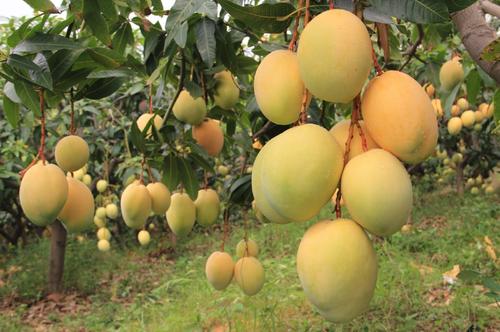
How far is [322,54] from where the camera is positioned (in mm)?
517

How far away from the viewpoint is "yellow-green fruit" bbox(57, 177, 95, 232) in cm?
98

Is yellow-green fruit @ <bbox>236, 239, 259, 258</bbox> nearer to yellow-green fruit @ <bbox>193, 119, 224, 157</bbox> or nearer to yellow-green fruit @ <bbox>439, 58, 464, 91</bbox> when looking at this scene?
yellow-green fruit @ <bbox>193, 119, 224, 157</bbox>

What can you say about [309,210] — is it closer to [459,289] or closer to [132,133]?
[132,133]

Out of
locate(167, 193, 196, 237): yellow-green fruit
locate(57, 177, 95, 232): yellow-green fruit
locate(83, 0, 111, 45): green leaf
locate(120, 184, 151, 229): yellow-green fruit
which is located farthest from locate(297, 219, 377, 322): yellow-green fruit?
locate(167, 193, 196, 237): yellow-green fruit

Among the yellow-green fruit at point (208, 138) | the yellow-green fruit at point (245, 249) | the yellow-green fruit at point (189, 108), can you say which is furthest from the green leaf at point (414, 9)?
the yellow-green fruit at point (245, 249)

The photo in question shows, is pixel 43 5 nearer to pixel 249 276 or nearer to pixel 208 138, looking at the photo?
pixel 208 138

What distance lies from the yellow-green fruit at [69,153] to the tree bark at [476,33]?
791mm

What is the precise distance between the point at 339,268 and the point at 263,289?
118 inches

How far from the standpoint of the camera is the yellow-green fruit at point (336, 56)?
20.1 inches

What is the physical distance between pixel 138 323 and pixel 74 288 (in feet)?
4.73

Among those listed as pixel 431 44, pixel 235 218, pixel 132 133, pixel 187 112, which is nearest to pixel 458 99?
pixel 431 44

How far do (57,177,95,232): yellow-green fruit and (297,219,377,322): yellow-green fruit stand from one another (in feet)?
1.99

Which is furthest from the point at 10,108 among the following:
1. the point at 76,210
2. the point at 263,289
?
the point at 263,289

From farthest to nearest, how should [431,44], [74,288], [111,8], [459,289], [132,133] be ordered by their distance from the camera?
[74,288] < [459,289] < [431,44] < [132,133] < [111,8]
